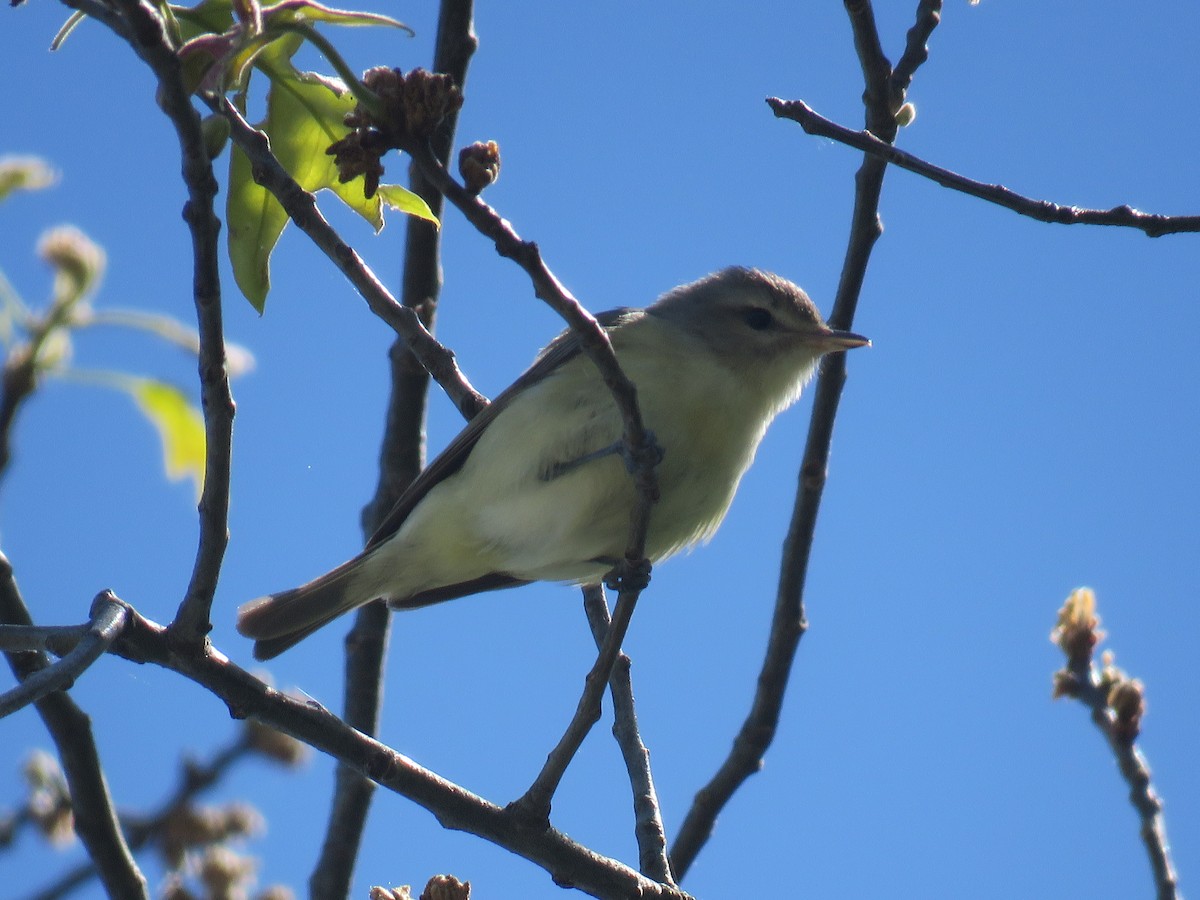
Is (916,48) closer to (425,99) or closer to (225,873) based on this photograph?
(425,99)

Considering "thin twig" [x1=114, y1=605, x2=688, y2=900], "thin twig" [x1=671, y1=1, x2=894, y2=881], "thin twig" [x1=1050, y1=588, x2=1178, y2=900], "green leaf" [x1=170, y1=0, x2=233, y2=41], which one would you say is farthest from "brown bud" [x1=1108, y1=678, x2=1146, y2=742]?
"green leaf" [x1=170, y1=0, x2=233, y2=41]

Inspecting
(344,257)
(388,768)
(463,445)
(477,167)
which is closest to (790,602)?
(463,445)

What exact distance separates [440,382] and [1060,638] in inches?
82.9

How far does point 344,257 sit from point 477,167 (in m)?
1.13

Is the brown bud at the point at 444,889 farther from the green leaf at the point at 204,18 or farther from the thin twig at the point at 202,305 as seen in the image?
the green leaf at the point at 204,18

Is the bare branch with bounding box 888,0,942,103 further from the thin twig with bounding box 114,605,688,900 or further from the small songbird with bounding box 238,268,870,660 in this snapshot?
the thin twig with bounding box 114,605,688,900

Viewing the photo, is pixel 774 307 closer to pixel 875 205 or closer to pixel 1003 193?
pixel 875 205

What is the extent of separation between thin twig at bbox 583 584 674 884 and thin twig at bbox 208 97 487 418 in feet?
3.44

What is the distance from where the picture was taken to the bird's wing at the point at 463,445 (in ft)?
14.6

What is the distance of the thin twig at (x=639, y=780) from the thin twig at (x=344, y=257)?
41.2 inches

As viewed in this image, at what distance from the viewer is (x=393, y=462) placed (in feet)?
16.3

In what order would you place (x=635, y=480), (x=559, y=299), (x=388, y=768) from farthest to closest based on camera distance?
(x=635, y=480)
(x=388, y=768)
(x=559, y=299)

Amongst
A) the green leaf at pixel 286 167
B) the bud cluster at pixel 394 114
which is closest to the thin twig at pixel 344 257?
the green leaf at pixel 286 167

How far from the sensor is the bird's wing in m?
4.45
